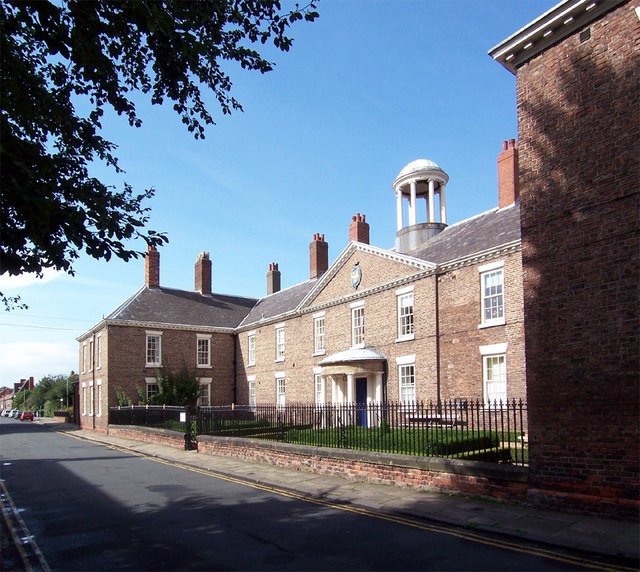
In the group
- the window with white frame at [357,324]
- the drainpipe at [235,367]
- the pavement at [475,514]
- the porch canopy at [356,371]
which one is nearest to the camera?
the pavement at [475,514]

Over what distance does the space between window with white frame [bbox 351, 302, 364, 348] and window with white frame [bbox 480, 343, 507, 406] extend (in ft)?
26.6

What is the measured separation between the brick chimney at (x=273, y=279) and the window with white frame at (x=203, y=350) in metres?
7.18

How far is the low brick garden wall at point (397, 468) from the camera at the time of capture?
10109mm

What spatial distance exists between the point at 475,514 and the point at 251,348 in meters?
31.2

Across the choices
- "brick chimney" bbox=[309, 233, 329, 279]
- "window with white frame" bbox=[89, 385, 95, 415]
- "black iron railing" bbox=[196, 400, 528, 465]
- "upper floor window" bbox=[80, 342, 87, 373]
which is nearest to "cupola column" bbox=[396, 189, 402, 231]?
"brick chimney" bbox=[309, 233, 329, 279]

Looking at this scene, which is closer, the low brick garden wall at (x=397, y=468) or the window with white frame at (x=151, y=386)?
the low brick garden wall at (x=397, y=468)

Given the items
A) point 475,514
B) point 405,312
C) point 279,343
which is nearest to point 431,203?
point 405,312

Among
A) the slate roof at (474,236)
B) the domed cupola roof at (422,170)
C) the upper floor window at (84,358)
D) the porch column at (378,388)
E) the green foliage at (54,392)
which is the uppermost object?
the domed cupola roof at (422,170)

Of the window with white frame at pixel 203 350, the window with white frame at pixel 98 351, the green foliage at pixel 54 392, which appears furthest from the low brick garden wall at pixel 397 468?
the green foliage at pixel 54 392

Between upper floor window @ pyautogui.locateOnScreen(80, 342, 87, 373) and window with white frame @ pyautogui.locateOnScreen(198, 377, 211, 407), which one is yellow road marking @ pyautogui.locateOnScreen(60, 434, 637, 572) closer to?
window with white frame @ pyautogui.locateOnScreen(198, 377, 211, 407)

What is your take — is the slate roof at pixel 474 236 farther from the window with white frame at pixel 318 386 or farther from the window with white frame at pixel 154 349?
the window with white frame at pixel 154 349

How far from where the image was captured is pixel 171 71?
800 cm

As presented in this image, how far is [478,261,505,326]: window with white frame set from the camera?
795 inches

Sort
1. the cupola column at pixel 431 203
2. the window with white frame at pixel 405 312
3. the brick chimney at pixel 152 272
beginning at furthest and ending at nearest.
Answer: the brick chimney at pixel 152 272 < the cupola column at pixel 431 203 < the window with white frame at pixel 405 312
